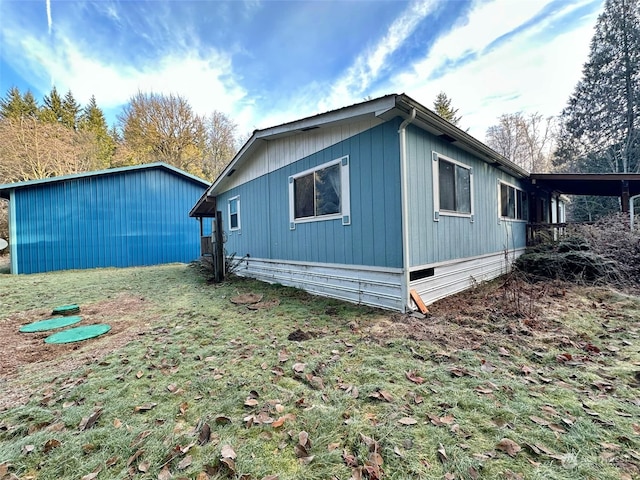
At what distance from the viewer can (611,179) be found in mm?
7887

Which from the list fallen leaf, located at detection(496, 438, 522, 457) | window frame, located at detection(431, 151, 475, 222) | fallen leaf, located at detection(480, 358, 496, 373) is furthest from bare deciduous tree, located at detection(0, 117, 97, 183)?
fallen leaf, located at detection(496, 438, 522, 457)

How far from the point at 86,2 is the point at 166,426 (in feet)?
44.0

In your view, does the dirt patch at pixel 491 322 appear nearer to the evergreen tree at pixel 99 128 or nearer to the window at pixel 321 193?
the window at pixel 321 193

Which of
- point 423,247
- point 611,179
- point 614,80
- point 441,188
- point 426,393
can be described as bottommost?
point 426,393

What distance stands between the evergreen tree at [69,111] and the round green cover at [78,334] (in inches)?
1187

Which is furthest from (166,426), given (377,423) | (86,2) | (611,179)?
(86,2)

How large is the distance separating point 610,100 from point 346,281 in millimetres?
24826

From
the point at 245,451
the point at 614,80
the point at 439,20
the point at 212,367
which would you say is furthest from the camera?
the point at 614,80

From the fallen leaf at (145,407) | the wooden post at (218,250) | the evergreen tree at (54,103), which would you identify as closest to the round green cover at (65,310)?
the wooden post at (218,250)

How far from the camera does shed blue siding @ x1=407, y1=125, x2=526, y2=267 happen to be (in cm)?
444

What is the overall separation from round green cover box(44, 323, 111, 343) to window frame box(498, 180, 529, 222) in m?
8.89

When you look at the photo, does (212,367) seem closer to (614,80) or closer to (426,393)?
(426,393)

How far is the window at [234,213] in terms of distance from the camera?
30.2 ft

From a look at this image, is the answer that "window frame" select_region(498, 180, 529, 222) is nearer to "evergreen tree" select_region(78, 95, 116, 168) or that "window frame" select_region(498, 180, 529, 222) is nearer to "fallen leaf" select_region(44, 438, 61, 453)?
"fallen leaf" select_region(44, 438, 61, 453)
